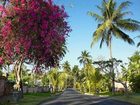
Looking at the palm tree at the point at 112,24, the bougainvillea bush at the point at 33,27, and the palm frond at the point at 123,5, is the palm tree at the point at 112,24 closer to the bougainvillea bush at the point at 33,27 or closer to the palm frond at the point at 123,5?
the palm frond at the point at 123,5

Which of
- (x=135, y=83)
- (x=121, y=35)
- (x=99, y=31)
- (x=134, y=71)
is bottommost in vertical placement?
(x=135, y=83)

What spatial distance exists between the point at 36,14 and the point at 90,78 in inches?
2296

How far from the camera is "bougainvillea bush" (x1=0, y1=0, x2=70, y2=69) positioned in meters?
20.0

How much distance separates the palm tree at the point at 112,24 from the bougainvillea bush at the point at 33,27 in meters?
31.0

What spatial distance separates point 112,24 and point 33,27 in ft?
115

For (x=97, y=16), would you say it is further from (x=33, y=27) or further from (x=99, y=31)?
(x=33, y=27)

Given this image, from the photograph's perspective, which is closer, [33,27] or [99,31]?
[33,27]

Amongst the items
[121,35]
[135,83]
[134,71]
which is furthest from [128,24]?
[134,71]

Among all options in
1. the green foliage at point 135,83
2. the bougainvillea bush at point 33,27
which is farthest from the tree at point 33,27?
the green foliage at point 135,83

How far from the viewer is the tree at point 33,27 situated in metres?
20.0

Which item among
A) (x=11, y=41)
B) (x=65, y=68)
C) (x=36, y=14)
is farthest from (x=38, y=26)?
(x=65, y=68)

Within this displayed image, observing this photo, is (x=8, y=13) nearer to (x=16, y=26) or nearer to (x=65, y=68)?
(x=16, y=26)

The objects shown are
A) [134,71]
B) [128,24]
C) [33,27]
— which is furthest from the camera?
[134,71]

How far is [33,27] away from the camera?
65.3 feet
